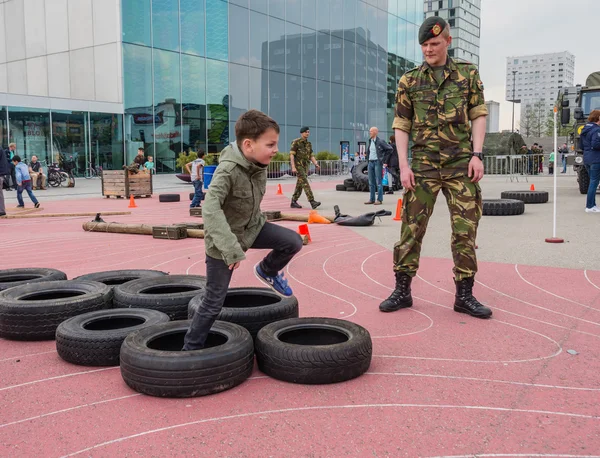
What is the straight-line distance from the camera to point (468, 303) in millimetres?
4820

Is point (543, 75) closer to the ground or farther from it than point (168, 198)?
farther from it

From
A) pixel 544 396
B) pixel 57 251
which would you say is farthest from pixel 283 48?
pixel 544 396

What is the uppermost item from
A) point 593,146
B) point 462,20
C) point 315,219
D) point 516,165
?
point 462,20

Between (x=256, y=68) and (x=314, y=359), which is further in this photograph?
(x=256, y=68)

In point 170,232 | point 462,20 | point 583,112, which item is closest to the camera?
point 170,232

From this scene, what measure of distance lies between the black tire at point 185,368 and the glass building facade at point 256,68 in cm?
3022

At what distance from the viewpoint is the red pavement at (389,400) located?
265cm

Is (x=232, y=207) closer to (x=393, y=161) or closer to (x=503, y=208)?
(x=503, y=208)

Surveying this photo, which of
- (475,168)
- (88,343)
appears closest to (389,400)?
(88,343)

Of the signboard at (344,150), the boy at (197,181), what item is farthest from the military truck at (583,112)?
the signboard at (344,150)

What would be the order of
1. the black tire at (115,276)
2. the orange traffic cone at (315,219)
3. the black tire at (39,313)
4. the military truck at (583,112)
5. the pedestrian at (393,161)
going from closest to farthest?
the black tire at (39,313)
the black tire at (115,276)
the orange traffic cone at (315,219)
the pedestrian at (393,161)
the military truck at (583,112)

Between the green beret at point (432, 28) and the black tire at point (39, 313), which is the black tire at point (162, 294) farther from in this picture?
the green beret at point (432, 28)

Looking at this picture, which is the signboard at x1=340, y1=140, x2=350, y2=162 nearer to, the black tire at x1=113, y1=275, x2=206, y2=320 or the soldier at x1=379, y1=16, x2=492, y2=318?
the soldier at x1=379, y1=16, x2=492, y2=318

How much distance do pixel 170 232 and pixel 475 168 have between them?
20.5 ft
